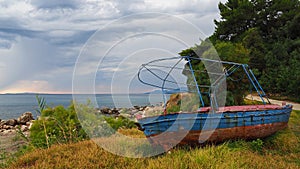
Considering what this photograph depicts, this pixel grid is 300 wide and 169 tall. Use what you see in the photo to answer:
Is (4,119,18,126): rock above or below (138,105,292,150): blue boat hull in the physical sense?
below

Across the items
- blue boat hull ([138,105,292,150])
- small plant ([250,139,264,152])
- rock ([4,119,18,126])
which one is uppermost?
blue boat hull ([138,105,292,150])

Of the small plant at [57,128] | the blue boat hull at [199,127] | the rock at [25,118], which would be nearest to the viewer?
the blue boat hull at [199,127]

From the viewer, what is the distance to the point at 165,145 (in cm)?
555

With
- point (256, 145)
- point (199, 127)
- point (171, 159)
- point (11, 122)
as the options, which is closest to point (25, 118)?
point (11, 122)

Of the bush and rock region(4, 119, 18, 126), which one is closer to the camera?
the bush

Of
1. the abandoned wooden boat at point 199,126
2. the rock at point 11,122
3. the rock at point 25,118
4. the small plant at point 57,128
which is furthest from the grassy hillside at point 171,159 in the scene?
the rock at point 11,122

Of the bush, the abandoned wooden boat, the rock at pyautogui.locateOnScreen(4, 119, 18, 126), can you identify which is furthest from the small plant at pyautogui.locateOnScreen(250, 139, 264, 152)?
the rock at pyautogui.locateOnScreen(4, 119, 18, 126)

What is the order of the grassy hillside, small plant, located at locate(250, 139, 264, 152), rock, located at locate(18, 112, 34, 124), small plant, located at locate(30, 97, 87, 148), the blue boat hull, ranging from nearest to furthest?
the grassy hillside, the blue boat hull, small plant, located at locate(250, 139, 264, 152), small plant, located at locate(30, 97, 87, 148), rock, located at locate(18, 112, 34, 124)

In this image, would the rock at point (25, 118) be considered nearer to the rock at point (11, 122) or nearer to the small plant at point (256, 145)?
the rock at point (11, 122)

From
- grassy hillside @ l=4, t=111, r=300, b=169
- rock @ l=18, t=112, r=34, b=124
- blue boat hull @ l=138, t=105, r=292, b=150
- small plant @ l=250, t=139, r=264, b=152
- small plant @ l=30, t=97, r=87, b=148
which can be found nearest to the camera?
grassy hillside @ l=4, t=111, r=300, b=169

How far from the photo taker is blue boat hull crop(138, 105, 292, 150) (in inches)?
212

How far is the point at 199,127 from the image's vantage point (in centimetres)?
545

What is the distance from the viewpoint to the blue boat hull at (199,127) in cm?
539

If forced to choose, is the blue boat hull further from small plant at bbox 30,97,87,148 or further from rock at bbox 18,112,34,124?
rock at bbox 18,112,34,124
